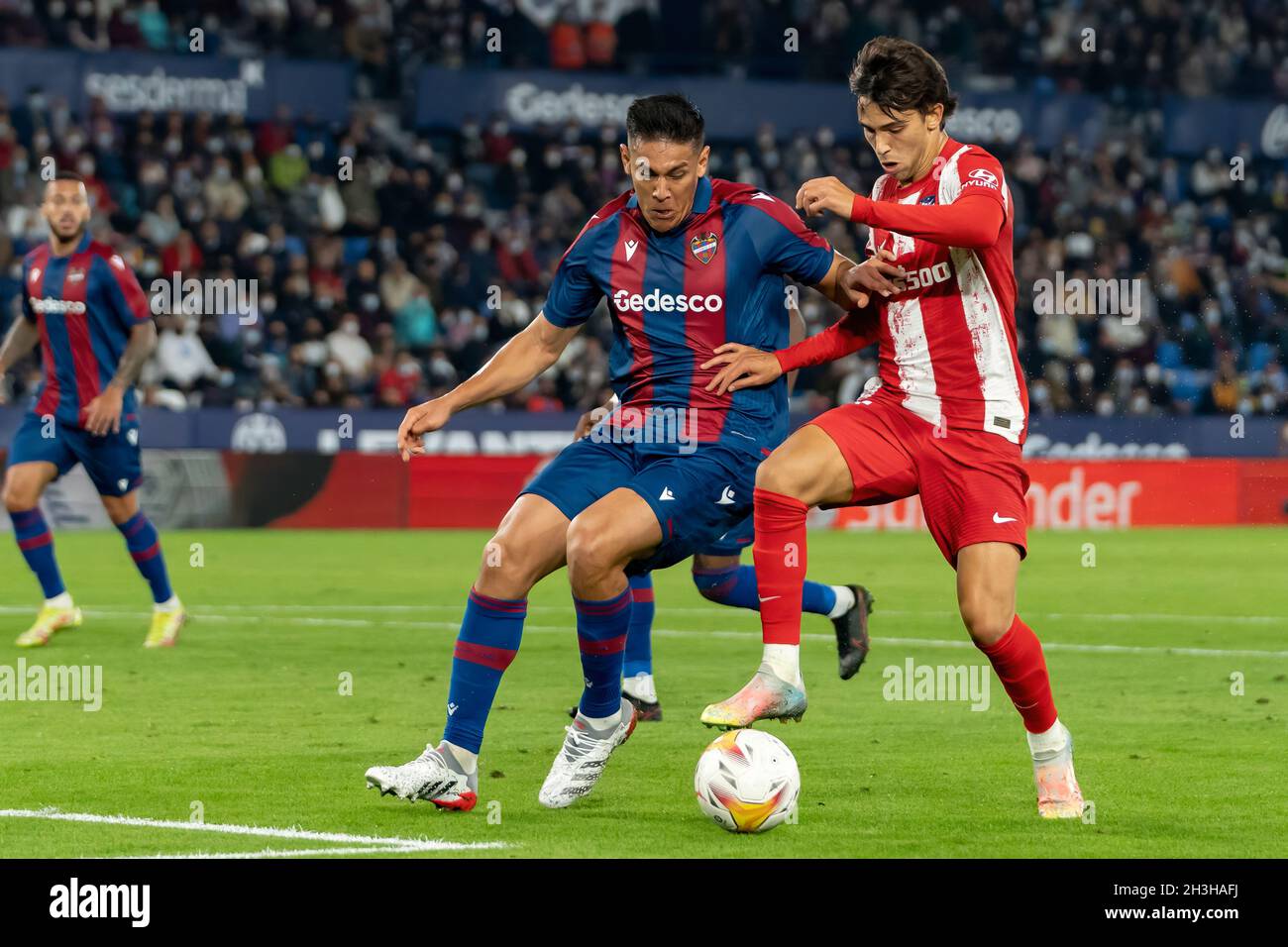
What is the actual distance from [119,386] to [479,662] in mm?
5398

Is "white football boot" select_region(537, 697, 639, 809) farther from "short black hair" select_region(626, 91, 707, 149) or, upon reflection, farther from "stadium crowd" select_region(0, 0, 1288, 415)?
"stadium crowd" select_region(0, 0, 1288, 415)

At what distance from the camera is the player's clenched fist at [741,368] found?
6570 mm

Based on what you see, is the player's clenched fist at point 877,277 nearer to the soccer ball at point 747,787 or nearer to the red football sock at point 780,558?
the red football sock at point 780,558

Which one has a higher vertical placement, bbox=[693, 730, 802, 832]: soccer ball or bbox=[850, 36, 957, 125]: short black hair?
bbox=[850, 36, 957, 125]: short black hair

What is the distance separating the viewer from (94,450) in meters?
11.1

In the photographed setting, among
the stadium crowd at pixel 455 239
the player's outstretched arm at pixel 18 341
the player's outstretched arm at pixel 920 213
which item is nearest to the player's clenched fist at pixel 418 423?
the player's outstretched arm at pixel 920 213

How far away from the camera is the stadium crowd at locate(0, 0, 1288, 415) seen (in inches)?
878

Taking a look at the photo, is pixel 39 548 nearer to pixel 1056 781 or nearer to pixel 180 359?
pixel 1056 781

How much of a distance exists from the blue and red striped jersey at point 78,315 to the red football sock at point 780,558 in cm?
605

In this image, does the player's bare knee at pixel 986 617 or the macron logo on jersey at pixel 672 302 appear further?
the macron logo on jersey at pixel 672 302

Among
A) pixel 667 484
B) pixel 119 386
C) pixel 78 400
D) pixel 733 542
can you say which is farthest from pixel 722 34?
pixel 667 484

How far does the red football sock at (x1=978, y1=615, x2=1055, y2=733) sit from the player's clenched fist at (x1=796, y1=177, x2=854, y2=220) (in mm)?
1162

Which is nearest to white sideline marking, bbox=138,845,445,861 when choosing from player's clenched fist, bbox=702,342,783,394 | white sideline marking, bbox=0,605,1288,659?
player's clenched fist, bbox=702,342,783,394

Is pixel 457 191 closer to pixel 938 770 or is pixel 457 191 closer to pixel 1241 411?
pixel 1241 411
